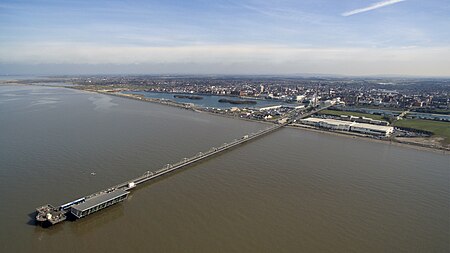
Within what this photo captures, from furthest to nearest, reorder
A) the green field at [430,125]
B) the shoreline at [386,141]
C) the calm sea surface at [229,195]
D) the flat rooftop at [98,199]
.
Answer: the green field at [430,125] < the shoreline at [386,141] < the flat rooftop at [98,199] < the calm sea surface at [229,195]

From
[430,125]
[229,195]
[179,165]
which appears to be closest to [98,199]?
[179,165]

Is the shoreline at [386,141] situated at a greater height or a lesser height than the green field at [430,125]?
lesser

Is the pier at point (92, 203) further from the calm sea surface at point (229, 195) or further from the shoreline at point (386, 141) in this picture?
the shoreline at point (386, 141)

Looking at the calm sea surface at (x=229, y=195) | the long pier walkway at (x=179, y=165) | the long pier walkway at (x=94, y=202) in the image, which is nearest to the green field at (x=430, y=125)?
the calm sea surface at (x=229, y=195)

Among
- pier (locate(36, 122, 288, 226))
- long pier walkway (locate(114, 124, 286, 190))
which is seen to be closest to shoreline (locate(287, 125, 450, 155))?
long pier walkway (locate(114, 124, 286, 190))

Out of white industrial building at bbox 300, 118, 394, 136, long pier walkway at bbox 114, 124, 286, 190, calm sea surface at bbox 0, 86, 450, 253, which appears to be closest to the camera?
calm sea surface at bbox 0, 86, 450, 253

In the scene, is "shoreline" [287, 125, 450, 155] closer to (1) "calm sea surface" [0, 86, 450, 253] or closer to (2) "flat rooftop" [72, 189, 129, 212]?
(1) "calm sea surface" [0, 86, 450, 253]

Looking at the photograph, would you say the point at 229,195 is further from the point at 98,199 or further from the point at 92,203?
the point at 92,203
